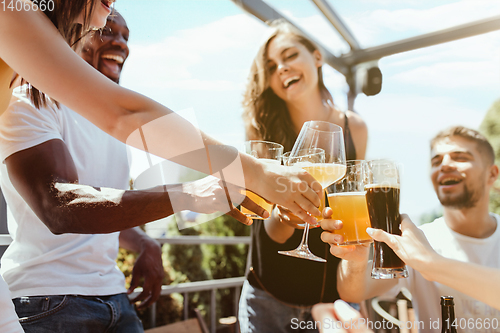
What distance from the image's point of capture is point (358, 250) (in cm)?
94

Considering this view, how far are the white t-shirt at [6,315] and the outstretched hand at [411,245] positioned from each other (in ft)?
2.59

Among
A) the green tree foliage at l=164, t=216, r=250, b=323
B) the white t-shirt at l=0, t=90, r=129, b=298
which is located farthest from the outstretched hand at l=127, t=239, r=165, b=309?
the green tree foliage at l=164, t=216, r=250, b=323

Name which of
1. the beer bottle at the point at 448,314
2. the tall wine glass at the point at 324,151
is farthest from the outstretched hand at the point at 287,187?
the beer bottle at the point at 448,314

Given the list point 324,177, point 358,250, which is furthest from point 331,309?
point 358,250

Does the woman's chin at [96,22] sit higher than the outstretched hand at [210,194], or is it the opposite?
the woman's chin at [96,22]

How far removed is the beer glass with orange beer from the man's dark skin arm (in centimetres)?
29

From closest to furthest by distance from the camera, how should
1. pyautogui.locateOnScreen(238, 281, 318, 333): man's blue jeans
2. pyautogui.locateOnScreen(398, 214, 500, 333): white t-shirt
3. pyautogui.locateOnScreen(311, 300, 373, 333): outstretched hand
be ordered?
1. pyautogui.locateOnScreen(311, 300, 373, 333): outstretched hand
2. pyautogui.locateOnScreen(398, 214, 500, 333): white t-shirt
3. pyautogui.locateOnScreen(238, 281, 318, 333): man's blue jeans

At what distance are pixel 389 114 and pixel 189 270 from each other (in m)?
3.01

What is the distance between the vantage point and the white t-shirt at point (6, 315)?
2.14 feet

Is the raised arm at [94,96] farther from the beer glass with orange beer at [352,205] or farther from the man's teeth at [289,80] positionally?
the man's teeth at [289,80]

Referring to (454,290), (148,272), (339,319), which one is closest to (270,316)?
(148,272)

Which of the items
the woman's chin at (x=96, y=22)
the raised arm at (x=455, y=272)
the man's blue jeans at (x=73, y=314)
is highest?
the woman's chin at (x=96, y=22)

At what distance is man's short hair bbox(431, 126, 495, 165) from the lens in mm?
1552

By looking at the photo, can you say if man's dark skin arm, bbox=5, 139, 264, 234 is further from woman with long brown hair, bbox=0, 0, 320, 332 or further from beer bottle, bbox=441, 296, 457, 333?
beer bottle, bbox=441, 296, 457, 333
